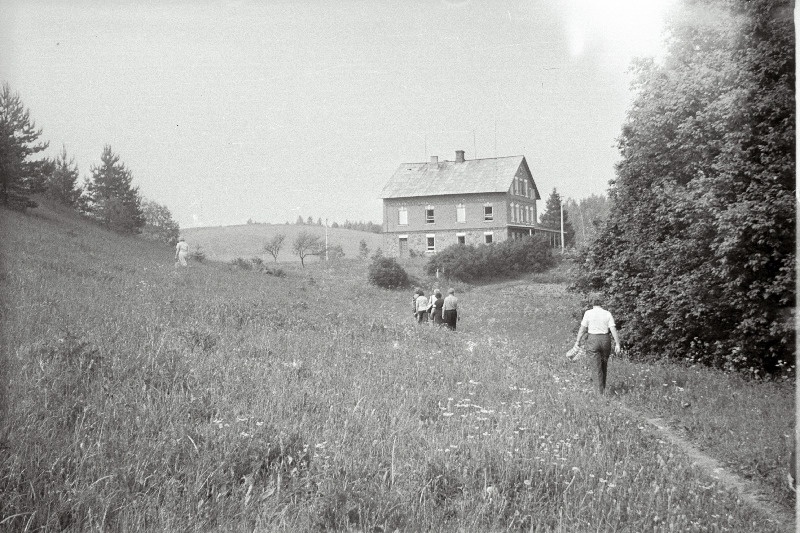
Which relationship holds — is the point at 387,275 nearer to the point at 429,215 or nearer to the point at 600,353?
the point at 429,215

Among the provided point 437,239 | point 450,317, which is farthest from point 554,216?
point 450,317

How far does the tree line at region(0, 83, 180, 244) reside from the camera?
30.5m

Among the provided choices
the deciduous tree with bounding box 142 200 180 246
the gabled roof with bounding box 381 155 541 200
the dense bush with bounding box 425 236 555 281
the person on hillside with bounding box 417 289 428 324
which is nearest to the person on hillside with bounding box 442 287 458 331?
the person on hillside with bounding box 417 289 428 324

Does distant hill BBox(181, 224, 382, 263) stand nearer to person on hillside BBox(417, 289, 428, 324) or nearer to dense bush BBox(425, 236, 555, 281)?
dense bush BBox(425, 236, 555, 281)

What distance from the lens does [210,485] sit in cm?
558

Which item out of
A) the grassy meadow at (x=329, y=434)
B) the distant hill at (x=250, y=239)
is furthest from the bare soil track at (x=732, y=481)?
the distant hill at (x=250, y=239)

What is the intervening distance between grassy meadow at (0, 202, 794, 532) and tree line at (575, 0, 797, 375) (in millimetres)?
1704

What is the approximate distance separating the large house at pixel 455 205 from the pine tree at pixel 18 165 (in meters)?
36.6

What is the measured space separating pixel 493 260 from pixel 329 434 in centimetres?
4920

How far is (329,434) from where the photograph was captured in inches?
266

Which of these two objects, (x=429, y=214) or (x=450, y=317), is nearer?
(x=450, y=317)

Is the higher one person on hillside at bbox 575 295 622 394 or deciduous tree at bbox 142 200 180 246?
deciduous tree at bbox 142 200 180 246

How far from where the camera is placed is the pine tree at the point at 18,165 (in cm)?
2753

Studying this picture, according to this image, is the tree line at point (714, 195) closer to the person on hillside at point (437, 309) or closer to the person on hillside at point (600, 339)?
the person on hillside at point (600, 339)
